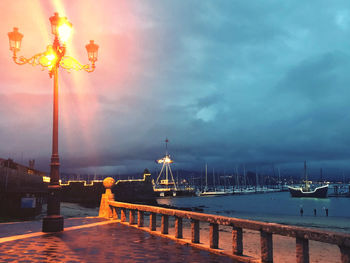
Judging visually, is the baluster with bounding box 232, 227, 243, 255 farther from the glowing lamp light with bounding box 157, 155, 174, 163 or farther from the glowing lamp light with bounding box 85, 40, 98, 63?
the glowing lamp light with bounding box 157, 155, 174, 163

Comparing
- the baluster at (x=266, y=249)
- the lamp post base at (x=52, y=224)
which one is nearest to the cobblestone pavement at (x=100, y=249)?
the lamp post base at (x=52, y=224)

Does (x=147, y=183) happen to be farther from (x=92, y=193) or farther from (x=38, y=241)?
(x=38, y=241)

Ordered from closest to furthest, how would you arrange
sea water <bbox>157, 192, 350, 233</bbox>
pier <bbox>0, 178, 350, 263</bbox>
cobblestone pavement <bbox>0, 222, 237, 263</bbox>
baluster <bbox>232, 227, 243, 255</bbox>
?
pier <bbox>0, 178, 350, 263</bbox> < cobblestone pavement <bbox>0, 222, 237, 263</bbox> < baluster <bbox>232, 227, 243, 255</bbox> < sea water <bbox>157, 192, 350, 233</bbox>

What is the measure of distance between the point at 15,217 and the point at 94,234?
2531 centimetres

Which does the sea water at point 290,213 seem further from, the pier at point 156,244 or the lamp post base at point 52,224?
the lamp post base at point 52,224

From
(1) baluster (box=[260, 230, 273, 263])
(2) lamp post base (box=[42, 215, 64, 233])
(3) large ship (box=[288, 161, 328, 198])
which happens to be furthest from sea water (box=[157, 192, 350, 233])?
(1) baluster (box=[260, 230, 273, 263])

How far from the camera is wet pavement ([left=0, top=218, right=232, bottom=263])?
23.3 feet

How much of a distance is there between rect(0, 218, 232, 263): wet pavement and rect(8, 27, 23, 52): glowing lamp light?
6831mm

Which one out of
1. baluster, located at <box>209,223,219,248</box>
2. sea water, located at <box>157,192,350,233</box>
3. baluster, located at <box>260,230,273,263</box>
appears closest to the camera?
Answer: baluster, located at <box>260,230,273,263</box>

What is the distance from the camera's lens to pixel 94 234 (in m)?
10.8

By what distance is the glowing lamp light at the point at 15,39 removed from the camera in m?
12.0

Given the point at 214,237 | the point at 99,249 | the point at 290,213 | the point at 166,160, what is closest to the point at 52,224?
the point at 99,249

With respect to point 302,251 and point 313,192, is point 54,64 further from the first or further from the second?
A: point 313,192

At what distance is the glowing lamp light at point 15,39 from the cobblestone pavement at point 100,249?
689 centimetres
